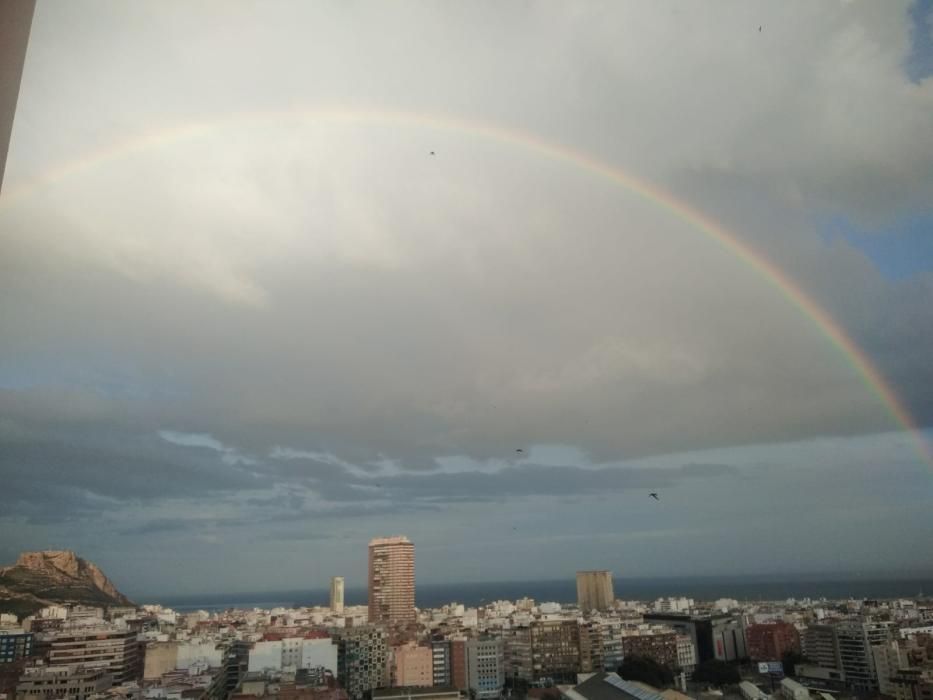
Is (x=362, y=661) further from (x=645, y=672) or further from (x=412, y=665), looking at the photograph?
(x=645, y=672)

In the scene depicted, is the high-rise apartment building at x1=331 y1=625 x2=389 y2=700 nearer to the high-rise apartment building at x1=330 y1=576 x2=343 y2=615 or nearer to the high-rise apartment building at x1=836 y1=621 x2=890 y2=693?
the high-rise apartment building at x1=836 y1=621 x2=890 y2=693

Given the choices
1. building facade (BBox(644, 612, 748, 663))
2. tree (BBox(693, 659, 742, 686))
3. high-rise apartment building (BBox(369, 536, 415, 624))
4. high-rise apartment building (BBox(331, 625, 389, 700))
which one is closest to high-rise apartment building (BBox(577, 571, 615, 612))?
high-rise apartment building (BBox(369, 536, 415, 624))

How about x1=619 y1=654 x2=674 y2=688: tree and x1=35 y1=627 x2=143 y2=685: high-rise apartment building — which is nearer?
x1=35 y1=627 x2=143 y2=685: high-rise apartment building

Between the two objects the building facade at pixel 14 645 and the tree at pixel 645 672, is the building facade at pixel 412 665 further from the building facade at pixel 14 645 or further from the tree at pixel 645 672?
the building facade at pixel 14 645

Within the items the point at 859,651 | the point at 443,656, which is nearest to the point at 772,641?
the point at 859,651

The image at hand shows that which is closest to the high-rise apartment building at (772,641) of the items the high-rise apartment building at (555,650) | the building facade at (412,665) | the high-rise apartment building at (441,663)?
the high-rise apartment building at (555,650)

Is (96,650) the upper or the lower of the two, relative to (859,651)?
upper

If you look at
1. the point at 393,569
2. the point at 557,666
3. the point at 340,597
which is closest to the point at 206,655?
the point at 557,666
